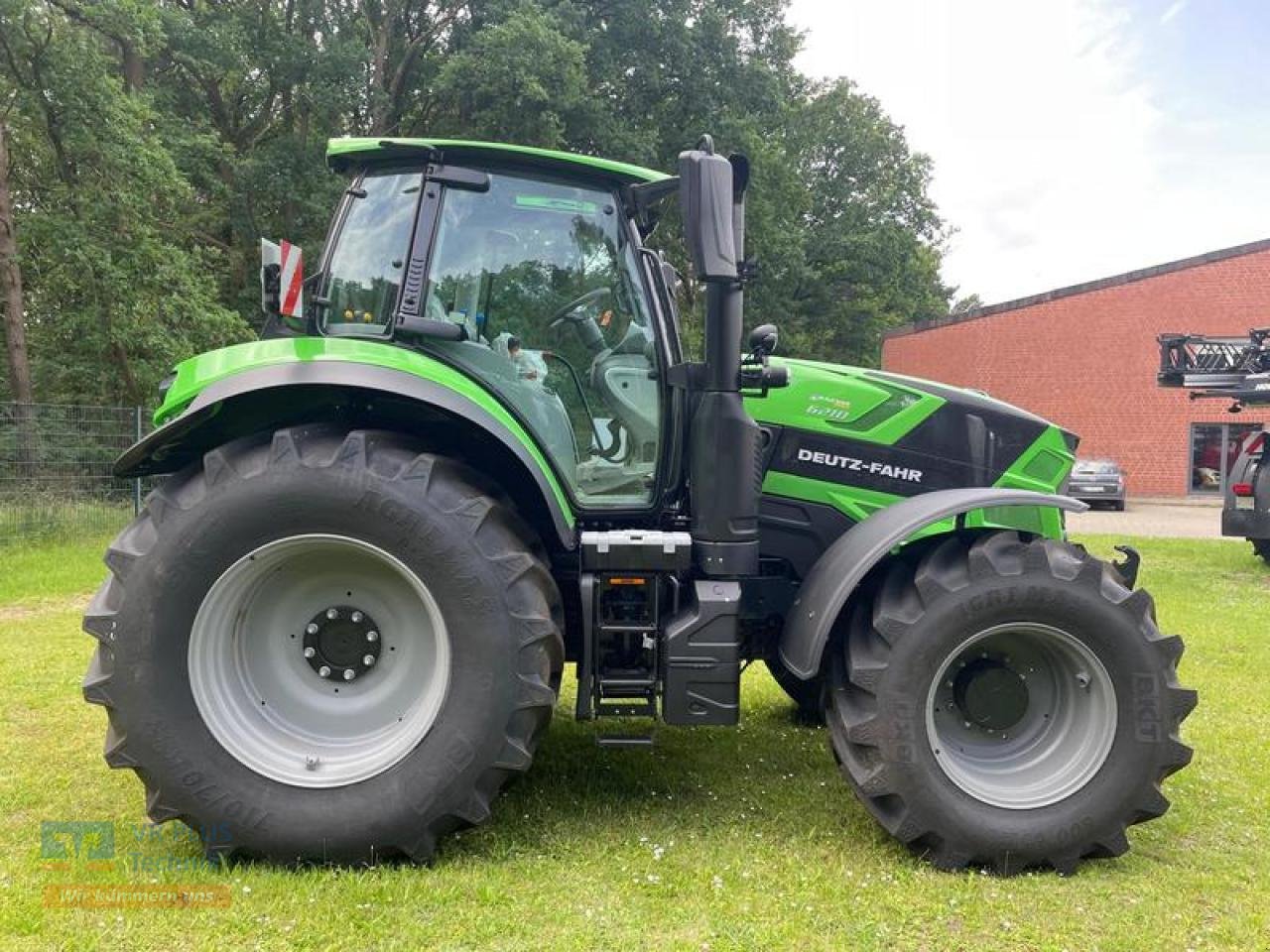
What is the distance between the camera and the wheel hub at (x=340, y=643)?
311cm

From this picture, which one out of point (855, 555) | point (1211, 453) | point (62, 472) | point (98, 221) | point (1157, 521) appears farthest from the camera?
point (1211, 453)

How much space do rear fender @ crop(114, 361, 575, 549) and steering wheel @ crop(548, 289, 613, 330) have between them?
505 mm

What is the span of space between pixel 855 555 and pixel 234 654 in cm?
224

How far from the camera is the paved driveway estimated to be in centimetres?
1506

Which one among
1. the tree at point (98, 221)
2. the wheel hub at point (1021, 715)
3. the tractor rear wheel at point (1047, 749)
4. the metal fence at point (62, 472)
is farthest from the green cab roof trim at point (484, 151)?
the tree at point (98, 221)

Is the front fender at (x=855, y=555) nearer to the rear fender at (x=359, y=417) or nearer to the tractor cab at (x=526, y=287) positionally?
the tractor cab at (x=526, y=287)

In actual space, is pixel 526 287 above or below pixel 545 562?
above

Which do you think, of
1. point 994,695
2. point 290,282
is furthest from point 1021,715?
point 290,282

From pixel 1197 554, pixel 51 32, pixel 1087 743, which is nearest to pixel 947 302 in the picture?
pixel 1197 554

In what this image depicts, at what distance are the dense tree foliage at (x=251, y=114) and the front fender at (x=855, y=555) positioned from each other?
13904mm

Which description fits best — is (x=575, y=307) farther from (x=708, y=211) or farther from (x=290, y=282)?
(x=290, y=282)

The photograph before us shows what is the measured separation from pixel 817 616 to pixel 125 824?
268cm

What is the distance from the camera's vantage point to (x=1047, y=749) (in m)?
3.19

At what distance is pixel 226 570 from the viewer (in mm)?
2869
